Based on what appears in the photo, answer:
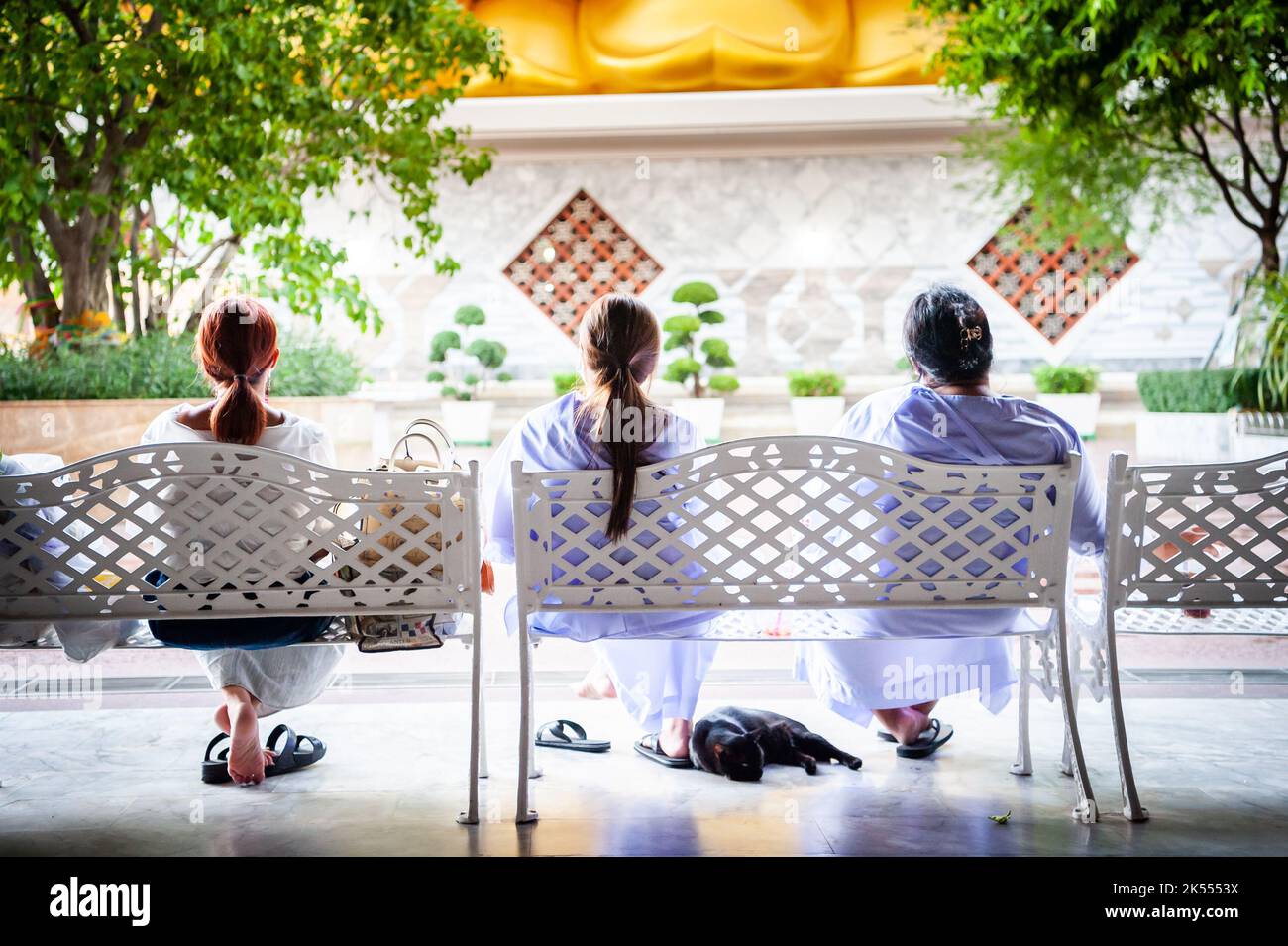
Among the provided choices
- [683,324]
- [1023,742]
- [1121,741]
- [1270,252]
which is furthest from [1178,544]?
[683,324]

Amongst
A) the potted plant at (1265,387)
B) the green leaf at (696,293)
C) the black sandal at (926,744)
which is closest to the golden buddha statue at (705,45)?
the green leaf at (696,293)

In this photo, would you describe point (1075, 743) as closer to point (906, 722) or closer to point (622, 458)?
point (906, 722)

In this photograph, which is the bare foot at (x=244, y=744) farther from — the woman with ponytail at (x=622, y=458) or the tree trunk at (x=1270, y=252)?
the tree trunk at (x=1270, y=252)

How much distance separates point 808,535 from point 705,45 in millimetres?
7090

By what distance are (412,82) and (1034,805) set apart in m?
4.52

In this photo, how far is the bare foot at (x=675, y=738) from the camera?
203 centimetres

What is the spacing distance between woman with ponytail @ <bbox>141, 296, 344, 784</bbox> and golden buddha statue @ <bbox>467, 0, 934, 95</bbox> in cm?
667

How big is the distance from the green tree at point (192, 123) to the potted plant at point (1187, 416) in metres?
4.19

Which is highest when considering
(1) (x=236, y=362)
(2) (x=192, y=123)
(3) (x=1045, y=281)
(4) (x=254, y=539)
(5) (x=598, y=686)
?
(2) (x=192, y=123)

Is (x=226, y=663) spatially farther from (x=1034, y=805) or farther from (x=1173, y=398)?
(x=1173, y=398)

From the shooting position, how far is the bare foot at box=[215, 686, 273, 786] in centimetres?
193

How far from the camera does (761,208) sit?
29.1 feet

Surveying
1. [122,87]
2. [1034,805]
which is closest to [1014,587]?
[1034,805]

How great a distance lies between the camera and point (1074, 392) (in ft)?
27.5
